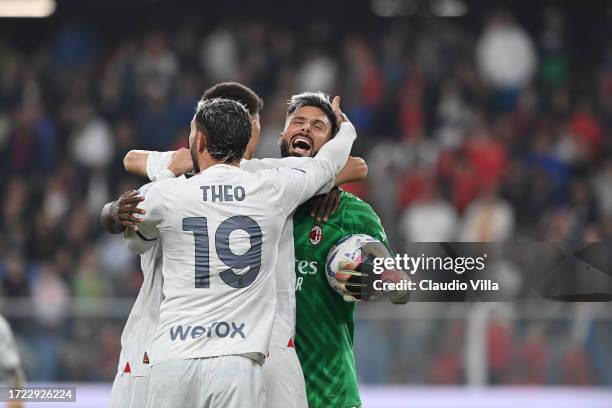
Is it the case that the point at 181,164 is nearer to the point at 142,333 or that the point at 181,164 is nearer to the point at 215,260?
the point at 215,260

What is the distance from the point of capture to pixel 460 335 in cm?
999

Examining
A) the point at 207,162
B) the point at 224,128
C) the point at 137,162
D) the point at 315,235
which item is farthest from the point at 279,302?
the point at 137,162

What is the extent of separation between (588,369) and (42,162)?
7661 mm

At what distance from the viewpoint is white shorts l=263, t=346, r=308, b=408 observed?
4.54 meters

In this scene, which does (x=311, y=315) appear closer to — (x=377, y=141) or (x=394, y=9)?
(x=377, y=141)

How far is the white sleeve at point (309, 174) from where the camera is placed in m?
4.43

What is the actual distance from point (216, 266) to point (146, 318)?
0.57 metres

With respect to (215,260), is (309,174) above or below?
above

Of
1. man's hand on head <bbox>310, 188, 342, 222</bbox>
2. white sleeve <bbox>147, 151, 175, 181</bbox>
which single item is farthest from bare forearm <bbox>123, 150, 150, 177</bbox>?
man's hand on head <bbox>310, 188, 342, 222</bbox>

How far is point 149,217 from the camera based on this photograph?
14.2 ft

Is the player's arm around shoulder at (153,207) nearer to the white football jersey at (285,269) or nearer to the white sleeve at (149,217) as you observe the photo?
the white sleeve at (149,217)

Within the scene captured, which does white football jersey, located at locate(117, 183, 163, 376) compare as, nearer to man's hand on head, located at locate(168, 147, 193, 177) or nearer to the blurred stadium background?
man's hand on head, located at locate(168, 147, 193, 177)

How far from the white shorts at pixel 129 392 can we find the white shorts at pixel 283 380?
1.70ft

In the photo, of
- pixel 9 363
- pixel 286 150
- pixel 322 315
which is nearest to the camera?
pixel 322 315
